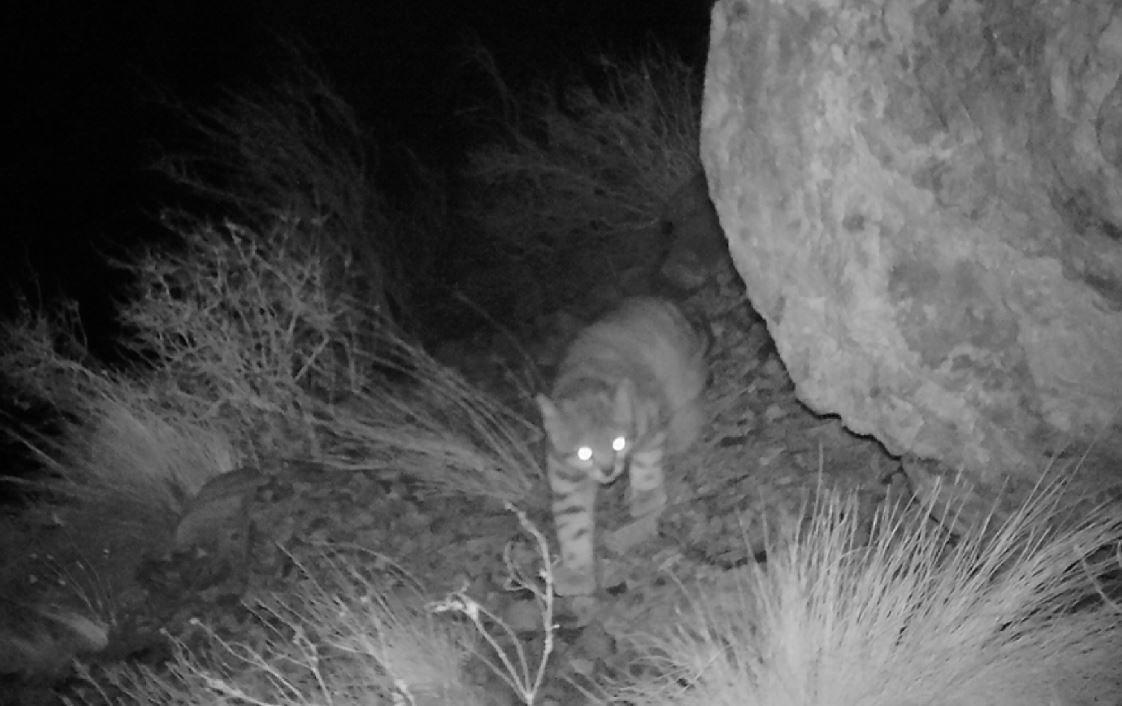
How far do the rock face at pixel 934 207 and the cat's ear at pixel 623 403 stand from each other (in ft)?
3.57

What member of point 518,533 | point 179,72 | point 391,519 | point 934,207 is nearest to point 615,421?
point 518,533

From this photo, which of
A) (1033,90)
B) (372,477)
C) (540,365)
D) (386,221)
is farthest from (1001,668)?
(386,221)

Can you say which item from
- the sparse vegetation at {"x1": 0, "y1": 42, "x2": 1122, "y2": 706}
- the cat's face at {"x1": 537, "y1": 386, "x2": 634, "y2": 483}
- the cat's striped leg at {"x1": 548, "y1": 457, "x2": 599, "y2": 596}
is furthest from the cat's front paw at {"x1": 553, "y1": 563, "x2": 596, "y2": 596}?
the cat's face at {"x1": 537, "y1": 386, "x2": 634, "y2": 483}

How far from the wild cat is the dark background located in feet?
18.8

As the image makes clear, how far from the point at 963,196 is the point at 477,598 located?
2.78m

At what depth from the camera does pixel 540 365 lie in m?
6.96

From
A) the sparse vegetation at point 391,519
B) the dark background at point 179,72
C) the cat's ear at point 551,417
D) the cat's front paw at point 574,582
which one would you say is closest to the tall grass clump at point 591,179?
the sparse vegetation at point 391,519

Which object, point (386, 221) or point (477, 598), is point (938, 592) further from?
point (386, 221)

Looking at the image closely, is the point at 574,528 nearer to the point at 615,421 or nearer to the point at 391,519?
the point at 615,421

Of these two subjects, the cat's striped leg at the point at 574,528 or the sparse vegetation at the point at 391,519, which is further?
the cat's striped leg at the point at 574,528

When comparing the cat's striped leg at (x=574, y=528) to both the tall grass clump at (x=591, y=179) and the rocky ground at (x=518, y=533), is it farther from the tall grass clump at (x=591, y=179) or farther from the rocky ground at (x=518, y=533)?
the tall grass clump at (x=591, y=179)

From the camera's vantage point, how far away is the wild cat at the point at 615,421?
4.77 meters

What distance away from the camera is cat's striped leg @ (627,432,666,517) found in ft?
16.3

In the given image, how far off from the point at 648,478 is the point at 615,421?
38cm
